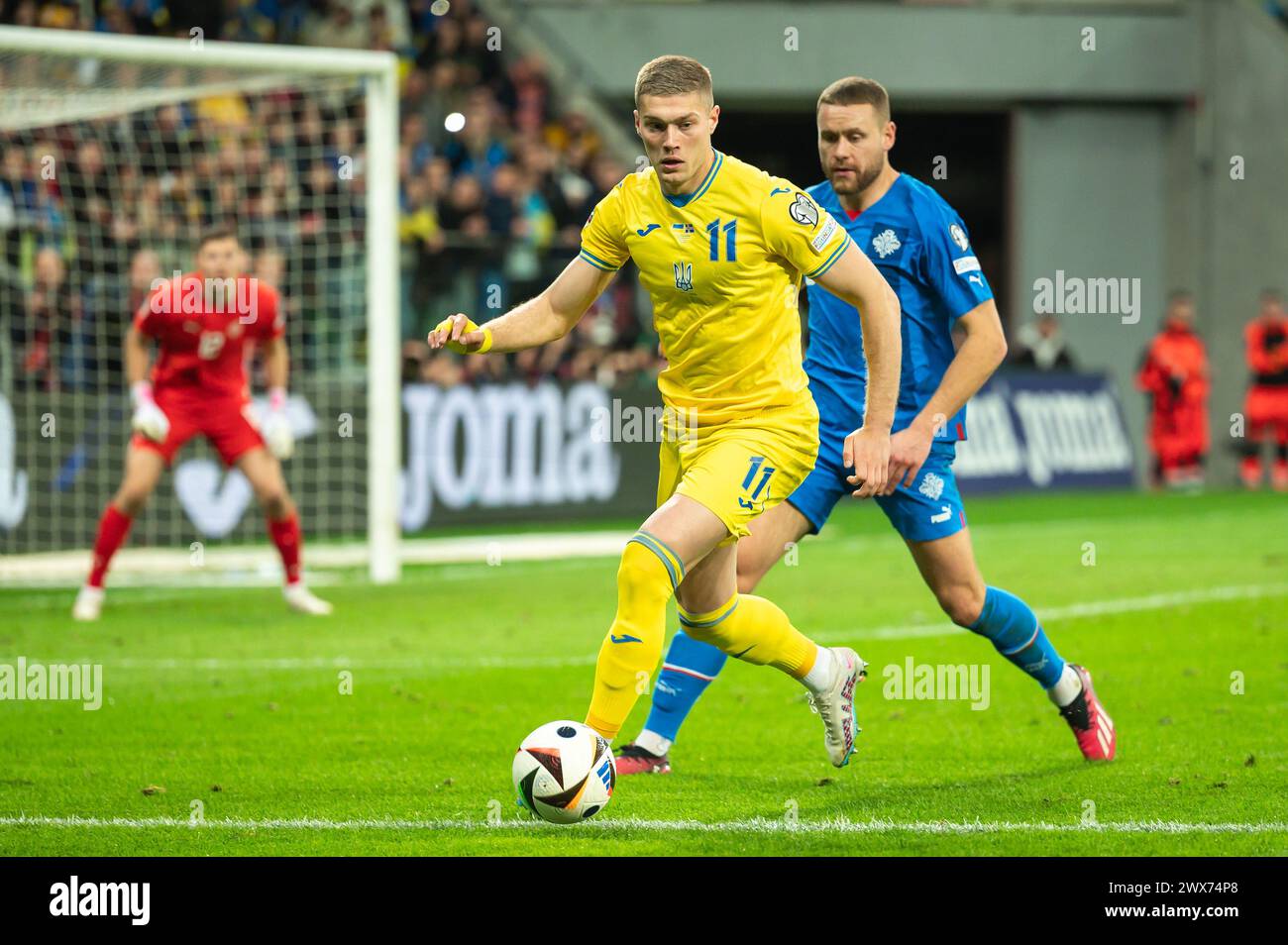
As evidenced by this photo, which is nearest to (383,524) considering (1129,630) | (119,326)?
(119,326)

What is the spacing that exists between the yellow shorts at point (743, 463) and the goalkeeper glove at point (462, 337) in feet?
2.16

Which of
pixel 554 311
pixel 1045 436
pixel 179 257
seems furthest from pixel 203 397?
pixel 1045 436

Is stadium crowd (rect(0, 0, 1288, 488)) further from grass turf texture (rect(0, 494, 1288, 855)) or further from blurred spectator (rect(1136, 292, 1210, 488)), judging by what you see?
grass turf texture (rect(0, 494, 1288, 855))

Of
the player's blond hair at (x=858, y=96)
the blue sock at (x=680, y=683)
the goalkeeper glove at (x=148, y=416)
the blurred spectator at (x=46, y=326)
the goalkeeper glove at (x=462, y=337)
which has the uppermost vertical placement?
the player's blond hair at (x=858, y=96)

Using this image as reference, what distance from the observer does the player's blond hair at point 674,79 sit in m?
5.33

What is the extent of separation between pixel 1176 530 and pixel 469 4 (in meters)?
10.4

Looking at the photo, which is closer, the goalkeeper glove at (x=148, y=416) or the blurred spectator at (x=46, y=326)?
the goalkeeper glove at (x=148, y=416)

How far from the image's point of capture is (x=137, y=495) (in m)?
10.8

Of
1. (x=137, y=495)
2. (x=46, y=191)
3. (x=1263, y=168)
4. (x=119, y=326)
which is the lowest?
(x=137, y=495)

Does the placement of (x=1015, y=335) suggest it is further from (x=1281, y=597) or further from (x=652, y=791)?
(x=652, y=791)

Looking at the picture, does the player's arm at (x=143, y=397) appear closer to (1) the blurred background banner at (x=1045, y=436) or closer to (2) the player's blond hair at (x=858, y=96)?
(2) the player's blond hair at (x=858, y=96)

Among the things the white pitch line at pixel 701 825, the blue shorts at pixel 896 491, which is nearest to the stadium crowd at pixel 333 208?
the blue shorts at pixel 896 491

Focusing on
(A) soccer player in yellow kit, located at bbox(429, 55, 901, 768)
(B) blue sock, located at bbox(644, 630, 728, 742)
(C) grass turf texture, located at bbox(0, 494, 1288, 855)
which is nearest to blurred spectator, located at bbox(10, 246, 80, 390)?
(C) grass turf texture, located at bbox(0, 494, 1288, 855)

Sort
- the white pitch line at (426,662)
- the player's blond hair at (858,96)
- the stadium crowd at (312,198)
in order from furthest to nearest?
the stadium crowd at (312,198) → the white pitch line at (426,662) → the player's blond hair at (858,96)
